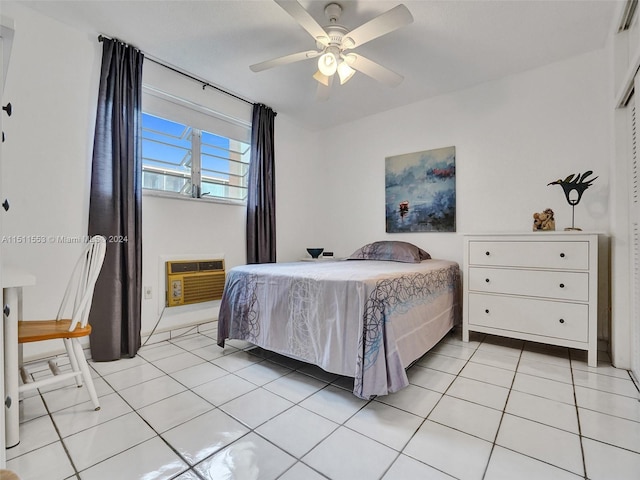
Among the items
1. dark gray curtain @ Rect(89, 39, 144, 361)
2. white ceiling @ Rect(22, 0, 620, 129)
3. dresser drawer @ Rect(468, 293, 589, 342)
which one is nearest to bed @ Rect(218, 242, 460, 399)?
dresser drawer @ Rect(468, 293, 589, 342)

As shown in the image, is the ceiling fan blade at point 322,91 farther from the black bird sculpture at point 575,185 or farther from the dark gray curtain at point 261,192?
the black bird sculpture at point 575,185

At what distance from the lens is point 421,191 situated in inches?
128

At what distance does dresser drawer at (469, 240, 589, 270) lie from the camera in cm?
209

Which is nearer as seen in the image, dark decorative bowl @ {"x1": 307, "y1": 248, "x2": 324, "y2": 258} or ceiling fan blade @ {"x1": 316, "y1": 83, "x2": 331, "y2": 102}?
ceiling fan blade @ {"x1": 316, "y1": 83, "x2": 331, "y2": 102}

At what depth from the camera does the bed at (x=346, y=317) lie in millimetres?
1542

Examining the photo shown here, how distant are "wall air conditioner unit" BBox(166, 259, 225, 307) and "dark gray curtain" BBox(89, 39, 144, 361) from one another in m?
0.29

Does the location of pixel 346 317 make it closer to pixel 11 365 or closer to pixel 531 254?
pixel 11 365

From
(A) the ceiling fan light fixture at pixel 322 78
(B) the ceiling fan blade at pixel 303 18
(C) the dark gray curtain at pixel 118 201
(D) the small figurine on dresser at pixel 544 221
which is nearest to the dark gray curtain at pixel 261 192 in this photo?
(C) the dark gray curtain at pixel 118 201

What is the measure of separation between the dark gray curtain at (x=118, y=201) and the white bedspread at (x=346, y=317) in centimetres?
72

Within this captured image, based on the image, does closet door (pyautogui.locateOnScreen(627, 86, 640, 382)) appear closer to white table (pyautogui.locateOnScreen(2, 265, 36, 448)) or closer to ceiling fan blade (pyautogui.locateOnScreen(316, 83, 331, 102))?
ceiling fan blade (pyautogui.locateOnScreen(316, 83, 331, 102))

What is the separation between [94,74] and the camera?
7.41ft

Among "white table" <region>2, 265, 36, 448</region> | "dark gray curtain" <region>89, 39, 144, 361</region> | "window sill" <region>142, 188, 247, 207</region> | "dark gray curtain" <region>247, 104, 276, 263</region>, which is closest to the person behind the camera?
"white table" <region>2, 265, 36, 448</region>

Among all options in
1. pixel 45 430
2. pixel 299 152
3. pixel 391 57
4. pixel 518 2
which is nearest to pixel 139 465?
pixel 45 430

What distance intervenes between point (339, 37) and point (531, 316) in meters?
2.38
